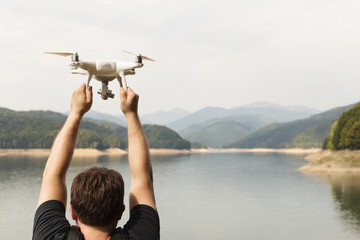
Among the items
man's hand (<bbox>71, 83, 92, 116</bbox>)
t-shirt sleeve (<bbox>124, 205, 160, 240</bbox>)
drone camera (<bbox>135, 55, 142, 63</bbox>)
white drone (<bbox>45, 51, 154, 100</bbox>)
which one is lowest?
t-shirt sleeve (<bbox>124, 205, 160, 240</bbox>)

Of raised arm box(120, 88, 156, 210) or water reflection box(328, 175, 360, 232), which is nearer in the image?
raised arm box(120, 88, 156, 210)

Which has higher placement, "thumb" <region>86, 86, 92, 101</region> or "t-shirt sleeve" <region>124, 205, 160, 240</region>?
"thumb" <region>86, 86, 92, 101</region>

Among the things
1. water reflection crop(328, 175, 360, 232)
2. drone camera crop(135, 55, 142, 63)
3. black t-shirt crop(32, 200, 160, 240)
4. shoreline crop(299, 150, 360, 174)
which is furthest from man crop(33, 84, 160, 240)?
shoreline crop(299, 150, 360, 174)

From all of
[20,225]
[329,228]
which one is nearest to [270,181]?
[329,228]

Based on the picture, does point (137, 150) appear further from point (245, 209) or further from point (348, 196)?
point (348, 196)

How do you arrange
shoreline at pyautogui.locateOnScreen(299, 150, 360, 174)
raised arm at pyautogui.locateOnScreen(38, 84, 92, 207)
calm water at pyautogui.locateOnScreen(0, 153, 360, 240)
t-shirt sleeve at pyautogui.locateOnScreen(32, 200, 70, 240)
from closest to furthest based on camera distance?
1. t-shirt sleeve at pyautogui.locateOnScreen(32, 200, 70, 240)
2. raised arm at pyautogui.locateOnScreen(38, 84, 92, 207)
3. calm water at pyautogui.locateOnScreen(0, 153, 360, 240)
4. shoreline at pyautogui.locateOnScreen(299, 150, 360, 174)

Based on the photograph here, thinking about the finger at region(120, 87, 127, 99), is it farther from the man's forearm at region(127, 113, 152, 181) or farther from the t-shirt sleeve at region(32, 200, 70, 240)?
the t-shirt sleeve at region(32, 200, 70, 240)

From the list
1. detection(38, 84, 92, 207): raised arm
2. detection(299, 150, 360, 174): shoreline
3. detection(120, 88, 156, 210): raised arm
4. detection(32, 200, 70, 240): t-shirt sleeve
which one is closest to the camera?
detection(32, 200, 70, 240): t-shirt sleeve

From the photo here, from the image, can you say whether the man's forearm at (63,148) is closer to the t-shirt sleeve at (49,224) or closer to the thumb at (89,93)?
the thumb at (89,93)
